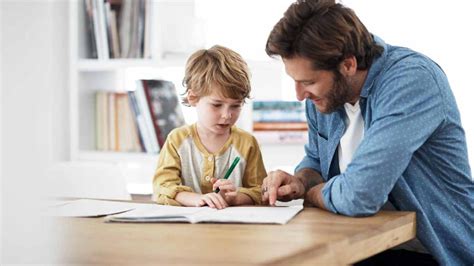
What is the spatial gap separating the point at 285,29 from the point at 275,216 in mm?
472

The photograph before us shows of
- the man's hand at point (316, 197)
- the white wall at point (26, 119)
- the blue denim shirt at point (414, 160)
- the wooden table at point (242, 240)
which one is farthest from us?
the man's hand at point (316, 197)

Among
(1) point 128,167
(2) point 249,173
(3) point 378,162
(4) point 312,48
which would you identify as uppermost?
(4) point 312,48

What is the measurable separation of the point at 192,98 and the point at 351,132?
49 centimetres

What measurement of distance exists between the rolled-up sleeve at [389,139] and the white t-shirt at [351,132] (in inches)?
6.8

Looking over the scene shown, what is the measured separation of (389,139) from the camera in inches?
61.1

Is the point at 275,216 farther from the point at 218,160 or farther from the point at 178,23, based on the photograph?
the point at 178,23

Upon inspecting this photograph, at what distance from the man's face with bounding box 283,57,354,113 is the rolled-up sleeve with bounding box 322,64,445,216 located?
120 mm

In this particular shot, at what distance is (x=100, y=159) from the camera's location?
334cm

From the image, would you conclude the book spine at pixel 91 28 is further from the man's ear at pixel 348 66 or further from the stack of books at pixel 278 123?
the man's ear at pixel 348 66

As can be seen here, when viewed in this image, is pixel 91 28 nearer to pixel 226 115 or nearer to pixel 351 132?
pixel 226 115

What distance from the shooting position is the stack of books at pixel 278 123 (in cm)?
316

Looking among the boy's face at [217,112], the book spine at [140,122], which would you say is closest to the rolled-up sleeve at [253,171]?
the boy's face at [217,112]

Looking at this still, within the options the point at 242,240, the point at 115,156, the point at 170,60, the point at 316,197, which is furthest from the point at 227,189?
the point at 115,156

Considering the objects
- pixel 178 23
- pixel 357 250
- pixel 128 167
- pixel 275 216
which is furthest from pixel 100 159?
pixel 357 250
